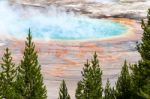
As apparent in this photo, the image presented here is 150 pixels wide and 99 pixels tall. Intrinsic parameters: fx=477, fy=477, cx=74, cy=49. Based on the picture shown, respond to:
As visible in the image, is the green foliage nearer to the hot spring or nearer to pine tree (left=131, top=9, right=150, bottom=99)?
pine tree (left=131, top=9, right=150, bottom=99)

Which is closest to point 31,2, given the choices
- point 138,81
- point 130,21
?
point 130,21

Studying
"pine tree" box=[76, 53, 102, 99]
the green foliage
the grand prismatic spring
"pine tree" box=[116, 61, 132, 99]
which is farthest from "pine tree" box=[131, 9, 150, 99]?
the grand prismatic spring

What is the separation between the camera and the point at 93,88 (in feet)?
90.2

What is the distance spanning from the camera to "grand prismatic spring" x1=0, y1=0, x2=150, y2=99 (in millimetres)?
47250

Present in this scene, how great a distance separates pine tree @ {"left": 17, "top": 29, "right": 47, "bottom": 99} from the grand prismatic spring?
13353 millimetres


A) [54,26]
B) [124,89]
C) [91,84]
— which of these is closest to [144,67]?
[124,89]

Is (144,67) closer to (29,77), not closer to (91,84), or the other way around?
(91,84)

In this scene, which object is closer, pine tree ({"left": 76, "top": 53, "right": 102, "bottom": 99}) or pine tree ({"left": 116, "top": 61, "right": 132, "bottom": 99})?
pine tree ({"left": 116, "top": 61, "right": 132, "bottom": 99})

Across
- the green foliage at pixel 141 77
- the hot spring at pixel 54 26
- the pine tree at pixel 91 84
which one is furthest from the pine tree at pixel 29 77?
the hot spring at pixel 54 26

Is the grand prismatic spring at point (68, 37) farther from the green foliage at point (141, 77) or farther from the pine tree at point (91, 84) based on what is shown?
the green foliage at point (141, 77)

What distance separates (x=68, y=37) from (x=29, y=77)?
3016cm

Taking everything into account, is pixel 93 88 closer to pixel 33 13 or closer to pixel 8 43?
pixel 8 43

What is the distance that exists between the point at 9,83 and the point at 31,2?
48.7m

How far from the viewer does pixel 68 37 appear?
57156 millimetres
